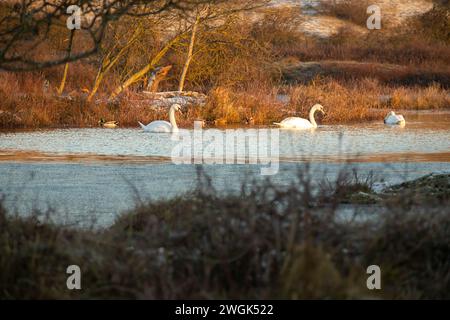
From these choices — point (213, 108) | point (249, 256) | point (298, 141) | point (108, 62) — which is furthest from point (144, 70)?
point (249, 256)

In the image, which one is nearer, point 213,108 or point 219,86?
point 213,108

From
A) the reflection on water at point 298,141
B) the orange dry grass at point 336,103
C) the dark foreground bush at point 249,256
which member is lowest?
the dark foreground bush at point 249,256

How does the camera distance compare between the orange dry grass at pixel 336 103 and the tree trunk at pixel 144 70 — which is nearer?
the orange dry grass at pixel 336 103

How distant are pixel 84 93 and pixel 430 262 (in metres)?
19.0

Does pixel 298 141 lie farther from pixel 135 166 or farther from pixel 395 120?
pixel 135 166

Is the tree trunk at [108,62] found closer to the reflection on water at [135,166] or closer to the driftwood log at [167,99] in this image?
the driftwood log at [167,99]

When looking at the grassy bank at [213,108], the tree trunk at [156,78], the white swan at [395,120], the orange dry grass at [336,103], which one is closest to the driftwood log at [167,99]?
the grassy bank at [213,108]

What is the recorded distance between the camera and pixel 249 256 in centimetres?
607

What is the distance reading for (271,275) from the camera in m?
6.04

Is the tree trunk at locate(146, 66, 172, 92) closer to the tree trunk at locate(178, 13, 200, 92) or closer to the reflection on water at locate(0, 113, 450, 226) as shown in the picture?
the tree trunk at locate(178, 13, 200, 92)

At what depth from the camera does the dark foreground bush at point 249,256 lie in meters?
5.79

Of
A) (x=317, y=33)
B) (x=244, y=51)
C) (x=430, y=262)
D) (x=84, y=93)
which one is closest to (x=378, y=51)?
(x=317, y=33)

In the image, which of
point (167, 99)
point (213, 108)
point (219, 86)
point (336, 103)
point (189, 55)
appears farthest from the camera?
point (189, 55)
